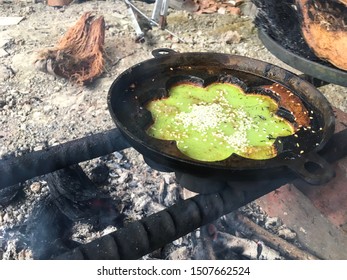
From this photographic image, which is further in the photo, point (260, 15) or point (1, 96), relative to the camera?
point (1, 96)

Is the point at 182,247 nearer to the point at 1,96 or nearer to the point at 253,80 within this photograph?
the point at 253,80

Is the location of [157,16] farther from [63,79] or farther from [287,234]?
[287,234]

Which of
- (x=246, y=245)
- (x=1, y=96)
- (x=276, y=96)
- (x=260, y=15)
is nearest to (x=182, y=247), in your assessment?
(x=246, y=245)

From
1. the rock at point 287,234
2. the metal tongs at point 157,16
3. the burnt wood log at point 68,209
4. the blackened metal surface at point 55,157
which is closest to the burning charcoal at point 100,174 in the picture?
the burnt wood log at point 68,209

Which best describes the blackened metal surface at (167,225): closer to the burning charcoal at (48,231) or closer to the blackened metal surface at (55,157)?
the blackened metal surface at (55,157)

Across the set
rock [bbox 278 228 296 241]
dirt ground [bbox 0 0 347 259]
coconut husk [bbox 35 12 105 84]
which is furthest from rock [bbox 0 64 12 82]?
rock [bbox 278 228 296 241]

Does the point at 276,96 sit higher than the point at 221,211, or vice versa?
the point at 276,96
